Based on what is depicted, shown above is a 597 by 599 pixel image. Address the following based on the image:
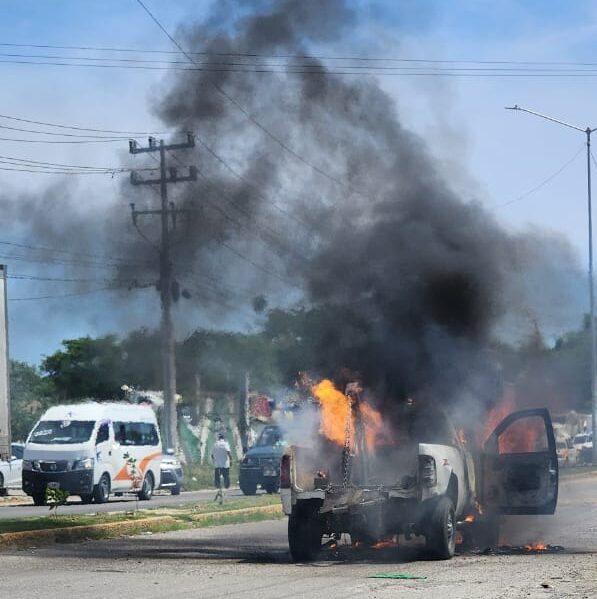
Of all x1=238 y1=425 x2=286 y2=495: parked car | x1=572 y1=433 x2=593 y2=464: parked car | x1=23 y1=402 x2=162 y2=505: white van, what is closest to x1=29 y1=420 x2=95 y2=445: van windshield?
x1=23 y1=402 x2=162 y2=505: white van

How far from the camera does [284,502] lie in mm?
14484

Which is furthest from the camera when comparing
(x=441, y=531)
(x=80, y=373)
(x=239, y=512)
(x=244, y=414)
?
(x=80, y=373)

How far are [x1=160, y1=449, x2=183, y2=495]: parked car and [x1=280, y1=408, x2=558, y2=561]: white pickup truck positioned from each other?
18427 millimetres

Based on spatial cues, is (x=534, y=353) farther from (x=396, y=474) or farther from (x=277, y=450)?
(x=277, y=450)

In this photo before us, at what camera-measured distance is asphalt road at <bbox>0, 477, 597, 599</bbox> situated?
11.7 metres

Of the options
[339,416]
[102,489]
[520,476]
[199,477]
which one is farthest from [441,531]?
[199,477]

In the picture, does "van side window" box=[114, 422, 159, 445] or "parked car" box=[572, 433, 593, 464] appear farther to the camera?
"parked car" box=[572, 433, 593, 464]

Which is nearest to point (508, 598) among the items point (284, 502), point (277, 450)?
point (284, 502)

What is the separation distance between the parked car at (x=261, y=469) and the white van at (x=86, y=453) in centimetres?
317

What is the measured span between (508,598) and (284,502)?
402cm

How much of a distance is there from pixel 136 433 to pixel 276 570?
689 inches

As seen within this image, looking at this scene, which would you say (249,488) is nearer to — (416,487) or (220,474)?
(220,474)

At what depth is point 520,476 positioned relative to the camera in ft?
50.9

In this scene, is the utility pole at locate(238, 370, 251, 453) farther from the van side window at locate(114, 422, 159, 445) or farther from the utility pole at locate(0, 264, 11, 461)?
the utility pole at locate(0, 264, 11, 461)
